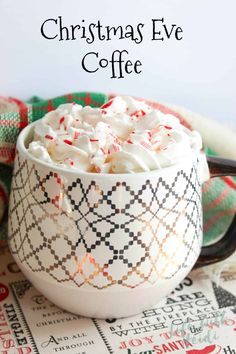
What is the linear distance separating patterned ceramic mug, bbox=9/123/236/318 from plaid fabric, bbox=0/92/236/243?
0.06 m

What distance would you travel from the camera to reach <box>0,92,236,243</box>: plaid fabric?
0.64 meters

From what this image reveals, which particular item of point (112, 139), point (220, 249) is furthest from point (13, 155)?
point (220, 249)

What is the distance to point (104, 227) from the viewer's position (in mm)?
528

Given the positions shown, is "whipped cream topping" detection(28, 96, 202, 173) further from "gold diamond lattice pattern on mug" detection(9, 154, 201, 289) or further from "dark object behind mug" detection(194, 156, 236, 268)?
"dark object behind mug" detection(194, 156, 236, 268)

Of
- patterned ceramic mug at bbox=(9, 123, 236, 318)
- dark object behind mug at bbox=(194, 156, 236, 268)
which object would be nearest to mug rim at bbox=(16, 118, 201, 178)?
patterned ceramic mug at bbox=(9, 123, 236, 318)

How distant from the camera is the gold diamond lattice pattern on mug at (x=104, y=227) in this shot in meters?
0.53

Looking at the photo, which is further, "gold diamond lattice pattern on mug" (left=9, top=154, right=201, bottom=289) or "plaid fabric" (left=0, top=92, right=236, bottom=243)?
"plaid fabric" (left=0, top=92, right=236, bottom=243)

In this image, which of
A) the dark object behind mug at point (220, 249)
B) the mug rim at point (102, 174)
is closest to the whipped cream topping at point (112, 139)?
the mug rim at point (102, 174)

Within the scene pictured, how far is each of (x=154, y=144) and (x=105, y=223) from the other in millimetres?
87

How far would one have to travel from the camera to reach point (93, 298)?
1.84ft

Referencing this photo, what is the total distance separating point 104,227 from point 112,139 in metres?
0.08

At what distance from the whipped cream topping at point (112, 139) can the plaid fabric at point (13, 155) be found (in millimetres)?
53

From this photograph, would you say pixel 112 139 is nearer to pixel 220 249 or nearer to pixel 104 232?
pixel 104 232

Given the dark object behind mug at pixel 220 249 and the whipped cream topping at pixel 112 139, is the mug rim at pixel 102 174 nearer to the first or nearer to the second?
the whipped cream topping at pixel 112 139
